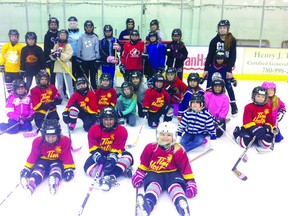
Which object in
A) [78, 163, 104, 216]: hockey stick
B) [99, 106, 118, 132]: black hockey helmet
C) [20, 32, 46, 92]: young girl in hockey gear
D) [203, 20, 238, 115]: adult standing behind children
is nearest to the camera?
[78, 163, 104, 216]: hockey stick

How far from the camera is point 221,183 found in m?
2.77

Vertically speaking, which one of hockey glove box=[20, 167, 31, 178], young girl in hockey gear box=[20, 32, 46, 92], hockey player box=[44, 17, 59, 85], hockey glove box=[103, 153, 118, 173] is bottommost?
hockey glove box=[20, 167, 31, 178]

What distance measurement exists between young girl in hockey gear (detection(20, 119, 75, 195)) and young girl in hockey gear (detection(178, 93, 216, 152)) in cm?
128

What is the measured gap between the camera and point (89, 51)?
4812 millimetres

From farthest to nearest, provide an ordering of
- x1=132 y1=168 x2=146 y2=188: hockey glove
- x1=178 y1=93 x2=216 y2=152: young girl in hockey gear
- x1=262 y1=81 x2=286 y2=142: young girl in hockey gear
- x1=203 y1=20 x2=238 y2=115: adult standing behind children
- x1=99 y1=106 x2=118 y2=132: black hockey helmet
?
x1=203 y1=20 x2=238 y2=115: adult standing behind children
x1=262 y1=81 x2=286 y2=142: young girl in hockey gear
x1=178 y1=93 x2=216 y2=152: young girl in hockey gear
x1=99 y1=106 x2=118 y2=132: black hockey helmet
x1=132 y1=168 x2=146 y2=188: hockey glove

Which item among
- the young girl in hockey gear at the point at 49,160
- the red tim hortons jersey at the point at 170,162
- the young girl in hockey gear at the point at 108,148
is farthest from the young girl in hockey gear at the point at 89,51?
the red tim hortons jersey at the point at 170,162

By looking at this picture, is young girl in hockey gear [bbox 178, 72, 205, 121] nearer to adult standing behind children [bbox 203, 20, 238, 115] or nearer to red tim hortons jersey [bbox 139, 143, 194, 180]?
adult standing behind children [bbox 203, 20, 238, 115]

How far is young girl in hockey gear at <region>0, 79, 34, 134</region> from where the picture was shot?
12.7 ft

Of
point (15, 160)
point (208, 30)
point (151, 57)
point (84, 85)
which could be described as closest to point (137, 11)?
point (208, 30)

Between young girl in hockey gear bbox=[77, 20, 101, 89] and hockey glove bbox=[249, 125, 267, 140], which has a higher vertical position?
young girl in hockey gear bbox=[77, 20, 101, 89]

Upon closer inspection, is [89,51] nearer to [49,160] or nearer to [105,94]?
[105,94]

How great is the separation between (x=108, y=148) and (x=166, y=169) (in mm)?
615

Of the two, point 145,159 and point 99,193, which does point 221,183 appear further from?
point 99,193

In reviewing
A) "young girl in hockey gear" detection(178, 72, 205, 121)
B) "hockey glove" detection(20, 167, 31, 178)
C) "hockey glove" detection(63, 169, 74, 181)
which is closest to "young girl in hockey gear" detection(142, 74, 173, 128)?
"young girl in hockey gear" detection(178, 72, 205, 121)
